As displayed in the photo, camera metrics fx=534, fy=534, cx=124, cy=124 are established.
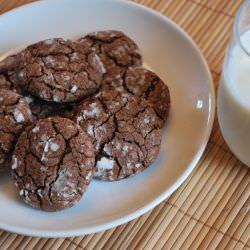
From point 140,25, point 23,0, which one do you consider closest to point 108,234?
point 140,25

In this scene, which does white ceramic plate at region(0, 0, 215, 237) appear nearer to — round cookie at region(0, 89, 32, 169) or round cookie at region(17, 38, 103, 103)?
round cookie at region(0, 89, 32, 169)

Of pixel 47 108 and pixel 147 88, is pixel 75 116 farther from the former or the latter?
pixel 147 88

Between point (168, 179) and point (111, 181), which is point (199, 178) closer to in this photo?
point (168, 179)

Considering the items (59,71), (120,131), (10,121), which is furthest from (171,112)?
(10,121)

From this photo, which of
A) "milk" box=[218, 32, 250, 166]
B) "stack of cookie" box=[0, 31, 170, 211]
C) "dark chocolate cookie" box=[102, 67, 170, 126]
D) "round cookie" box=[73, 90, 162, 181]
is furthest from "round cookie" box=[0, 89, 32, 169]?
"milk" box=[218, 32, 250, 166]

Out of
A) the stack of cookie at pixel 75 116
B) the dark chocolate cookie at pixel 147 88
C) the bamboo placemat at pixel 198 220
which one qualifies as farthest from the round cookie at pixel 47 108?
the bamboo placemat at pixel 198 220

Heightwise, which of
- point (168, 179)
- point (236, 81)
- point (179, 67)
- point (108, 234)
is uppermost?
point (236, 81)

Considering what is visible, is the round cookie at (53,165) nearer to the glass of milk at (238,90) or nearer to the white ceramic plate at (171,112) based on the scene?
the white ceramic plate at (171,112)
